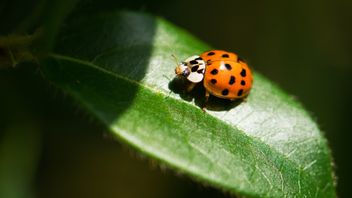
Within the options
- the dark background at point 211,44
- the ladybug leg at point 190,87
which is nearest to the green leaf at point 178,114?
the ladybug leg at point 190,87

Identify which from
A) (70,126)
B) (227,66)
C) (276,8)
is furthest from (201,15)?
(227,66)

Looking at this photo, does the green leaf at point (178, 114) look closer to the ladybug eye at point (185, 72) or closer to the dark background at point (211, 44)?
the ladybug eye at point (185, 72)

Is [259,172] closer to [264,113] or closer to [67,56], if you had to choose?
[264,113]

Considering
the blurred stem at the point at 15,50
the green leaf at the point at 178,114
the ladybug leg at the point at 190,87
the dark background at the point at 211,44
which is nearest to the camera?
the green leaf at the point at 178,114

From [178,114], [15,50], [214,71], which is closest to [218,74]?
[214,71]

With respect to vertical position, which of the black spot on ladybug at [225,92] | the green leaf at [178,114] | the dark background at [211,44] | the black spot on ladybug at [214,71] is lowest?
the dark background at [211,44]

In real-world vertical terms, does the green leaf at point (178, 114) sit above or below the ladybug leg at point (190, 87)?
above

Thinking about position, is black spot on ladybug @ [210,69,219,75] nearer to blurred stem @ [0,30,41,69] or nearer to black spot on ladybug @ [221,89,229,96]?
black spot on ladybug @ [221,89,229,96]
